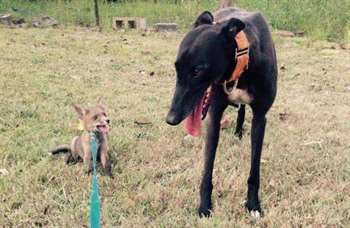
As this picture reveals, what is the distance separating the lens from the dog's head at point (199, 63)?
245 centimetres

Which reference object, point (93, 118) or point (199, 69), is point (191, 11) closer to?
point (93, 118)

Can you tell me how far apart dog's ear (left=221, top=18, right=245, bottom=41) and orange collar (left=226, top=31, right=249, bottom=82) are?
6cm

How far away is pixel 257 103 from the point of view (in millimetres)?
3033

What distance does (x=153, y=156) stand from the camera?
396cm

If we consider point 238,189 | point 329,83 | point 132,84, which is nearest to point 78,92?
point 132,84

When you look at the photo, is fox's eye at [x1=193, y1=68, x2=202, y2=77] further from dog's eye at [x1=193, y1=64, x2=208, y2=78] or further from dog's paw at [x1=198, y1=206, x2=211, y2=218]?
dog's paw at [x1=198, y1=206, x2=211, y2=218]

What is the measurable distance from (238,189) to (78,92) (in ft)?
9.89

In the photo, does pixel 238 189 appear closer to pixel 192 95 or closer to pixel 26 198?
pixel 192 95

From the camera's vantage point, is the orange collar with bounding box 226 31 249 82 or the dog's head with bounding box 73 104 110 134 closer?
the orange collar with bounding box 226 31 249 82

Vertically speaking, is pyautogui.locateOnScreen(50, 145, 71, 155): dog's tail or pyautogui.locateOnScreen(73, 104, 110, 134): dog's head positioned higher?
Answer: pyautogui.locateOnScreen(73, 104, 110, 134): dog's head

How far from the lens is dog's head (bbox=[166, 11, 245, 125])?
8.05 feet

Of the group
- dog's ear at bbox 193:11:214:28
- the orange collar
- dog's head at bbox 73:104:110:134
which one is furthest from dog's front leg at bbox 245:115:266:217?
dog's head at bbox 73:104:110:134

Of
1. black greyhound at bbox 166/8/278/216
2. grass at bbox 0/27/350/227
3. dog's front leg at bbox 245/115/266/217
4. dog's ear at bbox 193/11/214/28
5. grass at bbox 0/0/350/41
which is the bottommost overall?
grass at bbox 0/0/350/41

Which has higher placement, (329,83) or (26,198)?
(26,198)
